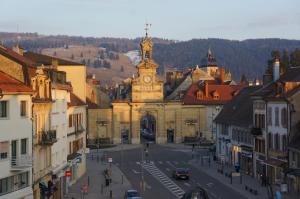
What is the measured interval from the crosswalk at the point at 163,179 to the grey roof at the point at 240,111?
9.89 meters

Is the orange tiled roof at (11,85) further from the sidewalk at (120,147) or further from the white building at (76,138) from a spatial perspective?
the sidewalk at (120,147)

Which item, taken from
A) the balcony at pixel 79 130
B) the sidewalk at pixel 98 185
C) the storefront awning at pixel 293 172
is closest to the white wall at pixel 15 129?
the sidewalk at pixel 98 185

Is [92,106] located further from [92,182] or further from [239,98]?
[92,182]

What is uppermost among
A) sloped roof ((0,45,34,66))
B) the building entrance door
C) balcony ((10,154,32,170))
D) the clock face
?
the clock face

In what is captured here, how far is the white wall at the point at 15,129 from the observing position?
39.1 m

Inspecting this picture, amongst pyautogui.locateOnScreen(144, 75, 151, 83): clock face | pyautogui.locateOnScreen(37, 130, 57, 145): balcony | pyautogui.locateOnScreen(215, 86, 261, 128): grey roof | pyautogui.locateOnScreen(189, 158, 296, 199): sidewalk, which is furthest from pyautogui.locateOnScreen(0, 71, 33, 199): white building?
pyautogui.locateOnScreen(144, 75, 151, 83): clock face

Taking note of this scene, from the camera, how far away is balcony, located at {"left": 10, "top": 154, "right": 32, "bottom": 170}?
40281mm

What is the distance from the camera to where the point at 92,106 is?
120 metres

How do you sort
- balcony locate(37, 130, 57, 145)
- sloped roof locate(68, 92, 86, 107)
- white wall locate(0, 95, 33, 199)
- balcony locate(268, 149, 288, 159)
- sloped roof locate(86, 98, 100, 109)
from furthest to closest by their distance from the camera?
sloped roof locate(86, 98, 100, 109) < sloped roof locate(68, 92, 86, 107) < balcony locate(268, 149, 288, 159) < balcony locate(37, 130, 57, 145) < white wall locate(0, 95, 33, 199)

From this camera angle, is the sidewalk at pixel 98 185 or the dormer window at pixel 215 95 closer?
the sidewalk at pixel 98 185

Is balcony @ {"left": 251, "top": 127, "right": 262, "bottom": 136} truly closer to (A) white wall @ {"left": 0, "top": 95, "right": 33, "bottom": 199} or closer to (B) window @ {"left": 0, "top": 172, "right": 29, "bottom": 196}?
(A) white wall @ {"left": 0, "top": 95, "right": 33, "bottom": 199}

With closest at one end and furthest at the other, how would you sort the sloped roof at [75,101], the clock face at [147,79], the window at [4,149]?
the window at [4,149] < the sloped roof at [75,101] < the clock face at [147,79]

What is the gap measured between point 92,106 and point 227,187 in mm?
62343

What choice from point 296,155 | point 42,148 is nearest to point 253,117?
point 296,155
